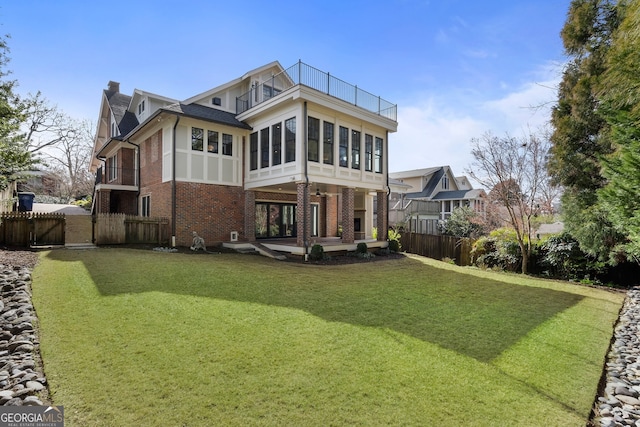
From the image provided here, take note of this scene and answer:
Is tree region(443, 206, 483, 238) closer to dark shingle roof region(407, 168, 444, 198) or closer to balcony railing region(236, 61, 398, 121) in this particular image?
dark shingle roof region(407, 168, 444, 198)

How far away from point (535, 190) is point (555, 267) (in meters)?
3.25

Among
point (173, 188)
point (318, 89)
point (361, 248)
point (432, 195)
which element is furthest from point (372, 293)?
point (432, 195)

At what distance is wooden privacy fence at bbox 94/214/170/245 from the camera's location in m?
12.4

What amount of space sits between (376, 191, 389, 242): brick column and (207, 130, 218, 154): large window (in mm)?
8339

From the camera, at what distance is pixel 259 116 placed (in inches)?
556

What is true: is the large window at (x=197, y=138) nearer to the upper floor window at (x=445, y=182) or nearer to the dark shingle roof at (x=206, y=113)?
the dark shingle roof at (x=206, y=113)

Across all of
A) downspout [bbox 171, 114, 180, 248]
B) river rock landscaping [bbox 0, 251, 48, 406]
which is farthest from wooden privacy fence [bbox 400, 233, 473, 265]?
river rock landscaping [bbox 0, 251, 48, 406]

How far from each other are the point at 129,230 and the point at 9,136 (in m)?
5.32

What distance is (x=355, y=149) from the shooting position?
14.6 meters

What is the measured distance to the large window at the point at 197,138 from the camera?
13719mm

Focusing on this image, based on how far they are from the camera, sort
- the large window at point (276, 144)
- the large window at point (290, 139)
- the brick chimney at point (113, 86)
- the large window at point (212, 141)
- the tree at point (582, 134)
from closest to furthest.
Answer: the tree at point (582, 134) < the large window at point (290, 139) < the large window at point (276, 144) < the large window at point (212, 141) < the brick chimney at point (113, 86)

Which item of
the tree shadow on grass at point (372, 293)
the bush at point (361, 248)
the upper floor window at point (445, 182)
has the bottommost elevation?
the tree shadow on grass at point (372, 293)

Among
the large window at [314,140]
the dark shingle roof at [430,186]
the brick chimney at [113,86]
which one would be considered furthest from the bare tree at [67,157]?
the dark shingle roof at [430,186]

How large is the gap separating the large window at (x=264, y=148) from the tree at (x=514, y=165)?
29.5ft
